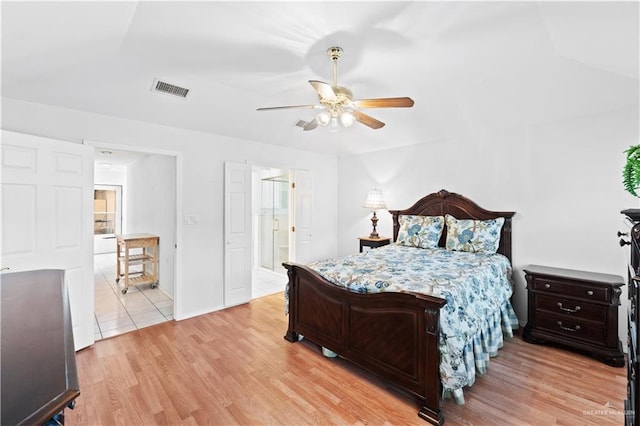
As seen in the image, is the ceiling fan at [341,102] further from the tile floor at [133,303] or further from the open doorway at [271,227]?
the tile floor at [133,303]

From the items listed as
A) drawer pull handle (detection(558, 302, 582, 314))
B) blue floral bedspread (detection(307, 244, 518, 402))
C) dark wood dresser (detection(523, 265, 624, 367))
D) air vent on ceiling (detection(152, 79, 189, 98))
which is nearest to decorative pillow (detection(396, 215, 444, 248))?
blue floral bedspread (detection(307, 244, 518, 402))

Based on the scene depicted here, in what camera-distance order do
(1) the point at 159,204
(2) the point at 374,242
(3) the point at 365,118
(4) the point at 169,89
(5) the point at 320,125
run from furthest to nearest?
1. (1) the point at 159,204
2. (2) the point at 374,242
3. (4) the point at 169,89
4. (5) the point at 320,125
5. (3) the point at 365,118

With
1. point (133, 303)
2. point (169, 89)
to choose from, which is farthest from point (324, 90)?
point (133, 303)

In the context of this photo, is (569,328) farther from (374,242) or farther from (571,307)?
(374,242)

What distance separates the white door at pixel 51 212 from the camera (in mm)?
2361

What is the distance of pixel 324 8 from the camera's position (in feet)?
6.54

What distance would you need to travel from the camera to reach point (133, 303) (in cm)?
421

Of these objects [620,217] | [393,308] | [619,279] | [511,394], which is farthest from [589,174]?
[393,308]

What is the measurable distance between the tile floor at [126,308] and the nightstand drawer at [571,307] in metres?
4.23

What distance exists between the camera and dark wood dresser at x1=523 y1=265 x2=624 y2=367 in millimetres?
2604

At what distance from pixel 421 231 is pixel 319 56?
2.64 metres

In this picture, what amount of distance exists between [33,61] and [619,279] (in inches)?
208

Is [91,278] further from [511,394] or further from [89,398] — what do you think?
[511,394]

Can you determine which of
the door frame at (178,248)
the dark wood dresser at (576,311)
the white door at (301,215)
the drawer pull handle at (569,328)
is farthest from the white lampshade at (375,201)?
the door frame at (178,248)
